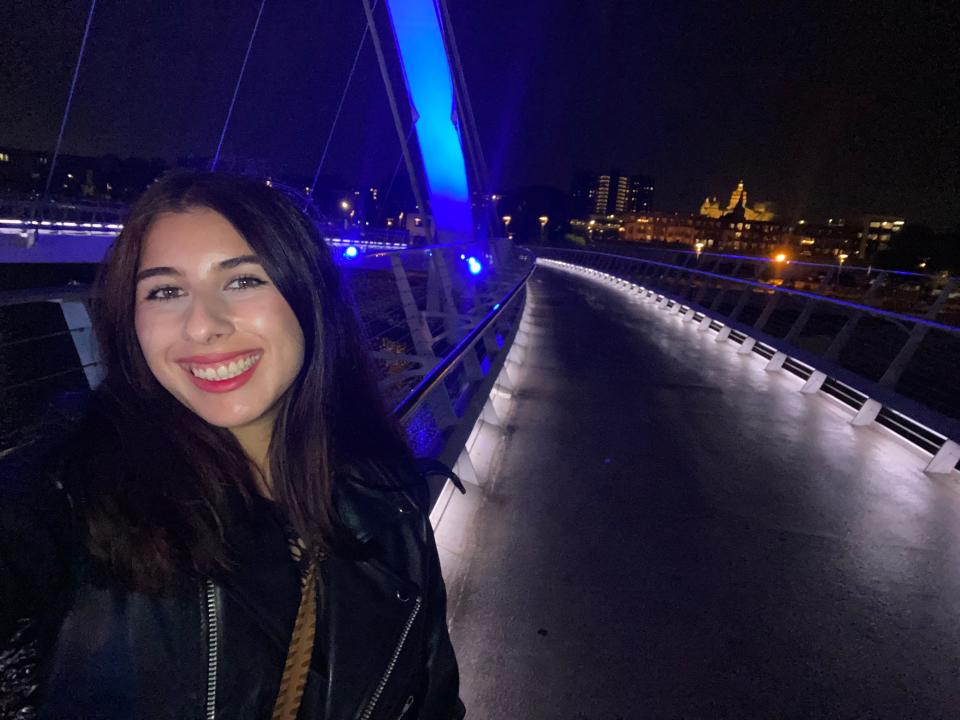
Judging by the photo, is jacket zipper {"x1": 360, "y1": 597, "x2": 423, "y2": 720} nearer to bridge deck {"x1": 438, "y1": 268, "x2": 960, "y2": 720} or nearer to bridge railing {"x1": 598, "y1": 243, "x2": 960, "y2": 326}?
bridge deck {"x1": 438, "y1": 268, "x2": 960, "y2": 720}

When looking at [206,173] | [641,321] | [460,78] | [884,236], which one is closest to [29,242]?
[460,78]

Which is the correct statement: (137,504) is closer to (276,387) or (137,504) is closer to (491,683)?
(276,387)

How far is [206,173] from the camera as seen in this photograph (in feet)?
3.84

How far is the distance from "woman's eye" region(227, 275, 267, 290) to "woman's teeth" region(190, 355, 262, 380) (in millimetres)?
155

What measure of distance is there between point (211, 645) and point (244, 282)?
0.69 metres

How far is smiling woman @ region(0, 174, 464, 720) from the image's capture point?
832 mm

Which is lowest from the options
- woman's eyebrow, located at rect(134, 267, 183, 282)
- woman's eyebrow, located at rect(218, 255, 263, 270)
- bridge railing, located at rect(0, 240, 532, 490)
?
bridge railing, located at rect(0, 240, 532, 490)

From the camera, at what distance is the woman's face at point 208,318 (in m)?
1.07

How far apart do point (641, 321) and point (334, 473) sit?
10324 millimetres

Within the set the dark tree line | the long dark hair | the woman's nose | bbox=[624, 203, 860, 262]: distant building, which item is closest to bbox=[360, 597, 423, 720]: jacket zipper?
the long dark hair

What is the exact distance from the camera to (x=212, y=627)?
91cm

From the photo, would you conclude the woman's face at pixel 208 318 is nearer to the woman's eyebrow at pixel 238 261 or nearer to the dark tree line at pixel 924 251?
the woman's eyebrow at pixel 238 261

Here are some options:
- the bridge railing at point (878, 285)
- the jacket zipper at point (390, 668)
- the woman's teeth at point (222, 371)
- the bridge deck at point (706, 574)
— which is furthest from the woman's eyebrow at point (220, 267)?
the bridge railing at point (878, 285)

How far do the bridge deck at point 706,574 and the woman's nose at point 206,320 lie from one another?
156 centimetres
